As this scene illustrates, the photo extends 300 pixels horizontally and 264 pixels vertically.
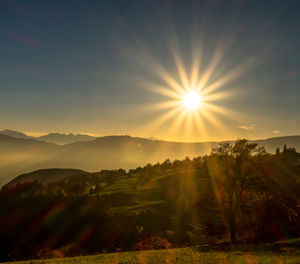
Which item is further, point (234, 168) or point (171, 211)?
point (171, 211)

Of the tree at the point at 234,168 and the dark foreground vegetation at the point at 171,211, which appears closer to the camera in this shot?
the tree at the point at 234,168

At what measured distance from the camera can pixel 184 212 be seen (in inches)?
4163

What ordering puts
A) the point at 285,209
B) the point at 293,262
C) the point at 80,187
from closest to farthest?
the point at 293,262 → the point at 285,209 → the point at 80,187

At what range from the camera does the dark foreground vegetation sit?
37031 millimetres

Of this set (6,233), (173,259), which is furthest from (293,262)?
(6,233)

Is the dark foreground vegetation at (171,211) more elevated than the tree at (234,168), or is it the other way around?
the tree at (234,168)

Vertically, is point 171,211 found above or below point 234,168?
below

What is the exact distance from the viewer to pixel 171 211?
363 feet

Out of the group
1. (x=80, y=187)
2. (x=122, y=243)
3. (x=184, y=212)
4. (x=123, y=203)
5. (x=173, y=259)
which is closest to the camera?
(x=173, y=259)

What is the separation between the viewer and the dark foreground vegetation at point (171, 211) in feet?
121

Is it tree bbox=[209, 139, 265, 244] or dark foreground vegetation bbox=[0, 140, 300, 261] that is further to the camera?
dark foreground vegetation bbox=[0, 140, 300, 261]

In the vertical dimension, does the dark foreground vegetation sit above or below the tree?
below

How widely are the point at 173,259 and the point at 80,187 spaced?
167 meters

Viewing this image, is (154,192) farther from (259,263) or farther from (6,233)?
(259,263)
